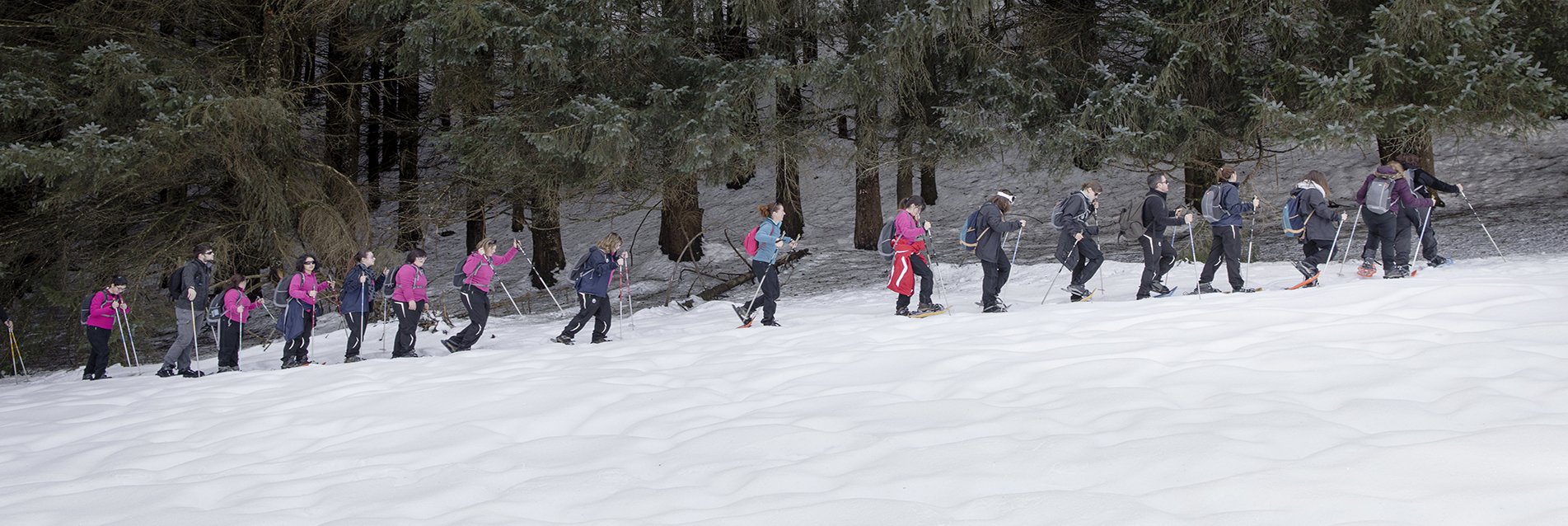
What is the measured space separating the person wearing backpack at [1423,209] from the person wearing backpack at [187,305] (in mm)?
13364

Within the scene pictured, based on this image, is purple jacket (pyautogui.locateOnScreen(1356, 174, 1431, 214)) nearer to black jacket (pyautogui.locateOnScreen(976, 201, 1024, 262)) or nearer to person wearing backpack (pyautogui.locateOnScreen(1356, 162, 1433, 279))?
person wearing backpack (pyautogui.locateOnScreen(1356, 162, 1433, 279))

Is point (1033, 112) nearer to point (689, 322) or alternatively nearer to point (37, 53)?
point (689, 322)

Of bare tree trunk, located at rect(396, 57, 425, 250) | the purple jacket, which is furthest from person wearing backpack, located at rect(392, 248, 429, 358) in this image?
the purple jacket

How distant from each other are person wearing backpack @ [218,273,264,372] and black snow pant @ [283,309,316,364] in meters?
0.57

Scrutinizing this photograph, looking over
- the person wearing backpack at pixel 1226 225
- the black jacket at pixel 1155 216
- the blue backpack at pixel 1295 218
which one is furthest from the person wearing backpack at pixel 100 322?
the blue backpack at pixel 1295 218

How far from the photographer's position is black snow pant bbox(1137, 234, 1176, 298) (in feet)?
38.6

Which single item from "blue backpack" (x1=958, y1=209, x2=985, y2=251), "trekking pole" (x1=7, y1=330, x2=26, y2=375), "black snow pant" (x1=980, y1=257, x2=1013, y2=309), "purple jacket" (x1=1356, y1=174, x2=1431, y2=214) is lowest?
"trekking pole" (x1=7, y1=330, x2=26, y2=375)

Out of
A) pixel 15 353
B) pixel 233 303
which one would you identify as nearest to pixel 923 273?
pixel 233 303

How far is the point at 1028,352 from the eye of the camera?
8312 mm

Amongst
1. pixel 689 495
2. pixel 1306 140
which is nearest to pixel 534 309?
pixel 1306 140

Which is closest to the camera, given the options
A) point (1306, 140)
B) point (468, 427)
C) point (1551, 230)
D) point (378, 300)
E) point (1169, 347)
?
point (468, 427)

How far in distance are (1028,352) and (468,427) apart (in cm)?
415

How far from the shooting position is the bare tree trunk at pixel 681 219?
16.5m

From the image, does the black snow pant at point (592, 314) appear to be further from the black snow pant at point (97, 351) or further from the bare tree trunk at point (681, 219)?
the black snow pant at point (97, 351)
